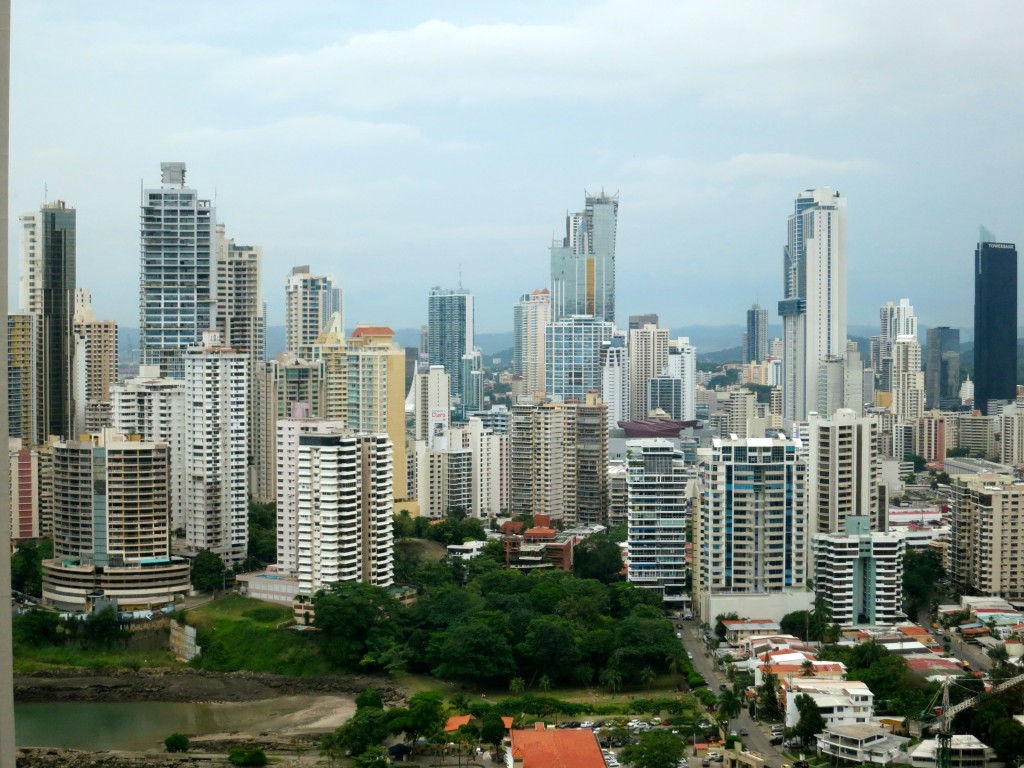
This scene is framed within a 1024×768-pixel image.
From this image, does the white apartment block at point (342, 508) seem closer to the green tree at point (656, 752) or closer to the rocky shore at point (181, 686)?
the rocky shore at point (181, 686)

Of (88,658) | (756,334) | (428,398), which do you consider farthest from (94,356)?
(756,334)

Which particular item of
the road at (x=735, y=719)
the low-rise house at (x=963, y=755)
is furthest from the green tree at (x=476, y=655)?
the low-rise house at (x=963, y=755)

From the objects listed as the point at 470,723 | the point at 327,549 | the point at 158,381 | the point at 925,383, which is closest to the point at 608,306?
the point at 925,383

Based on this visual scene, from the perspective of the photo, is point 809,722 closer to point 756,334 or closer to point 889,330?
point 889,330

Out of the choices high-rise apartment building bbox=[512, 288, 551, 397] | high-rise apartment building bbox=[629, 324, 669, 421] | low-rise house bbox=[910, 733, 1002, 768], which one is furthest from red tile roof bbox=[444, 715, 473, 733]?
high-rise apartment building bbox=[512, 288, 551, 397]

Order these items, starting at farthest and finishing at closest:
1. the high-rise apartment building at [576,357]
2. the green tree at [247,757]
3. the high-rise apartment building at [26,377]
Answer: the high-rise apartment building at [576,357], the high-rise apartment building at [26,377], the green tree at [247,757]
